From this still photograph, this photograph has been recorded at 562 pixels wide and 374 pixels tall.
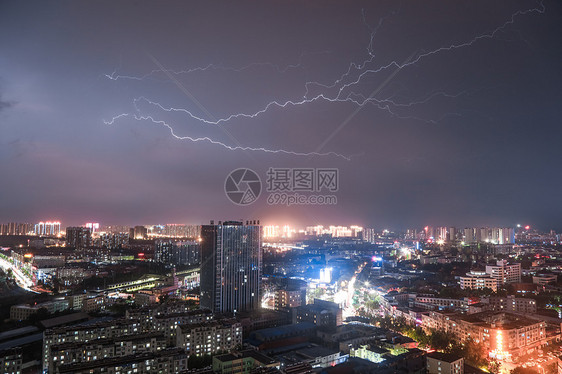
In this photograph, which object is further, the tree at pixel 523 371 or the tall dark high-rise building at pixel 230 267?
the tall dark high-rise building at pixel 230 267

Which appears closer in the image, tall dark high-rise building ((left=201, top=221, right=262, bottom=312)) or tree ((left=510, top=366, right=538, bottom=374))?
tree ((left=510, top=366, right=538, bottom=374))

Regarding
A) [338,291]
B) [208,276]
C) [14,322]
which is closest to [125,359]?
[208,276]

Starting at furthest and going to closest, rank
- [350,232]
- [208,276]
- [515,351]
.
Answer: [350,232] < [208,276] < [515,351]

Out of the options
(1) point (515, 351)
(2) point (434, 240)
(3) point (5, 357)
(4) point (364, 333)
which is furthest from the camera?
(2) point (434, 240)

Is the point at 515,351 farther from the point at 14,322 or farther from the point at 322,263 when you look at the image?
the point at 322,263

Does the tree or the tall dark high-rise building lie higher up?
the tall dark high-rise building

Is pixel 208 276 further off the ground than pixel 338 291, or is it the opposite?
pixel 208 276

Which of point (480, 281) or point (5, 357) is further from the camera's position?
point (480, 281)

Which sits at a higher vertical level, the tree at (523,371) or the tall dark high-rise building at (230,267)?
the tall dark high-rise building at (230,267)
